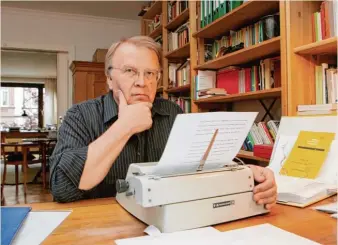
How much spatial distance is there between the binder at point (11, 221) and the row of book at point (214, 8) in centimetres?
182

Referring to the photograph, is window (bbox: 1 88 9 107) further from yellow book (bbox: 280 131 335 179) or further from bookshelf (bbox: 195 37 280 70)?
yellow book (bbox: 280 131 335 179)

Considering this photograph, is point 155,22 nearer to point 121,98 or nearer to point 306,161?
point 121,98

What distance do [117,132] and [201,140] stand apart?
0.94ft

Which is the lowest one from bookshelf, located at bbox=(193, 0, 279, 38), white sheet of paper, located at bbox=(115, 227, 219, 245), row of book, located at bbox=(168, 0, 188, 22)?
white sheet of paper, located at bbox=(115, 227, 219, 245)

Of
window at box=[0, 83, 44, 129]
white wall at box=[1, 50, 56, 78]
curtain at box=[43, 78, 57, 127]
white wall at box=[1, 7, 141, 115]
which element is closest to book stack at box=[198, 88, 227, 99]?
white wall at box=[1, 7, 141, 115]

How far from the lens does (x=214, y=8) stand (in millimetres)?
2365

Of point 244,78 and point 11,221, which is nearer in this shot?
point 11,221

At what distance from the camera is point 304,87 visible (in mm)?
1664

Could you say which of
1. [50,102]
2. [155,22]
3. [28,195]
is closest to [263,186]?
[155,22]

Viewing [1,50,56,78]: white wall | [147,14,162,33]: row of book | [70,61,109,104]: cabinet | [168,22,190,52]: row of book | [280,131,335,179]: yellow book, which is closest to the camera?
[280,131,335,179]: yellow book

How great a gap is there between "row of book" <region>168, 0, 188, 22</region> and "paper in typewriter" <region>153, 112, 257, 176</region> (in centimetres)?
234

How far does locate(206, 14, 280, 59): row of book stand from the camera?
191cm

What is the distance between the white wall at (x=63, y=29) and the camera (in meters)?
4.49

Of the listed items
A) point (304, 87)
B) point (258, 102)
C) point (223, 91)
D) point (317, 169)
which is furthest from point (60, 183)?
point (258, 102)
